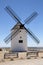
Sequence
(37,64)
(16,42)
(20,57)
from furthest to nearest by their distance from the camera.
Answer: (16,42) < (20,57) < (37,64)

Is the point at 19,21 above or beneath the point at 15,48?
above

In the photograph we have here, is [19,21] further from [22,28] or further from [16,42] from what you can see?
[16,42]

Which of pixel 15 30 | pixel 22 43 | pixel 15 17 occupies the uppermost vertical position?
pixel 15 17

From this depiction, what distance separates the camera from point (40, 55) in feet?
93.7

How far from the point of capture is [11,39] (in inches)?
1211

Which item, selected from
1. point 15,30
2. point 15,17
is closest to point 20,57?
point 15,30

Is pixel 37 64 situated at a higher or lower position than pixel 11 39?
lower

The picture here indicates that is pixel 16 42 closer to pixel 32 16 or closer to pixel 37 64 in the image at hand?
pixel 32 16

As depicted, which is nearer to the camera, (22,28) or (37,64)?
(37,64)

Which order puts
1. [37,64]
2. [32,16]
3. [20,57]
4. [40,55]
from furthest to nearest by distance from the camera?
[32,16]
[40,55]
[20,57]
[37,64]

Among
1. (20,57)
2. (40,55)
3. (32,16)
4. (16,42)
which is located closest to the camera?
(20,57)

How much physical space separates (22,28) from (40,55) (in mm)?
5479

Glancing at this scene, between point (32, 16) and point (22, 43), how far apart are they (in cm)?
523

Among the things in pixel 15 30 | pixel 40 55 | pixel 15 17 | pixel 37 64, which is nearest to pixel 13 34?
pixel 15 30
